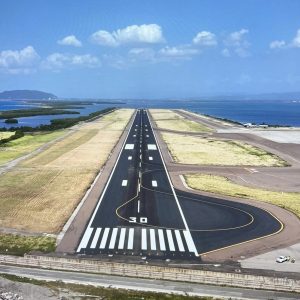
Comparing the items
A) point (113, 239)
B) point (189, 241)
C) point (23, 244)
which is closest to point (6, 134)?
point (23, 244)

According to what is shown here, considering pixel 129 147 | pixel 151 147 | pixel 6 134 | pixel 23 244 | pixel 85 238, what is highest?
pixel 151 147

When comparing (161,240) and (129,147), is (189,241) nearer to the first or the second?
(161,240)

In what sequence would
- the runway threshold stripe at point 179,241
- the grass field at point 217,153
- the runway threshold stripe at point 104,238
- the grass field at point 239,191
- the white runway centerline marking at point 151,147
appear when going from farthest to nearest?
A: 1. the white runway centerline marking at point 151,147
2. the grass field at point 217,153
3. the grass field at point 239,191
4. the runway threshold stripe at point 104,238
5. the runway threshold stripe at point 179,241

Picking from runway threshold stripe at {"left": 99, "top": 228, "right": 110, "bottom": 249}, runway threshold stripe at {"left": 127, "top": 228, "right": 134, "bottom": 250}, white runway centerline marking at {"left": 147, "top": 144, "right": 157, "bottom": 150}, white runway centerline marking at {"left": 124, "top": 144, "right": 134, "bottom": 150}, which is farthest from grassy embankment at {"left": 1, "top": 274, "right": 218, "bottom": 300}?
white runway centerline marking at {"left": 147, "top": 144, "right": 157, "bottom": 150}

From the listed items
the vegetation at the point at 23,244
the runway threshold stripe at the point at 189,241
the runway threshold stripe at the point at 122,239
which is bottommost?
the vegetation at the point at 23,244

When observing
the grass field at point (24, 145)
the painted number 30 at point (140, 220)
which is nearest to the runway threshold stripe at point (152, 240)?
the painted number 30 at point (140, 220)

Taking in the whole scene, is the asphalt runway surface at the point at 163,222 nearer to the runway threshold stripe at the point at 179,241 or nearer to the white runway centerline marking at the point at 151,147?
the runway threshold stripe at the point at 179,241
